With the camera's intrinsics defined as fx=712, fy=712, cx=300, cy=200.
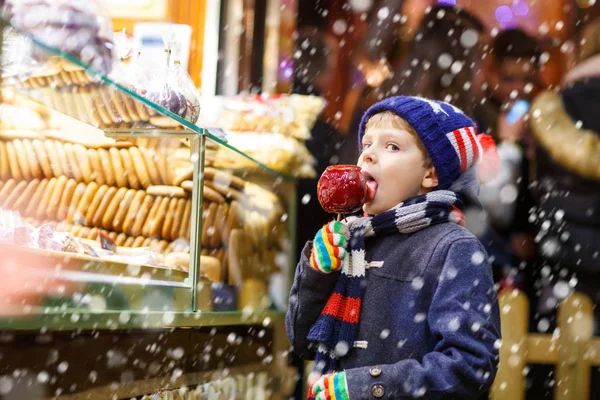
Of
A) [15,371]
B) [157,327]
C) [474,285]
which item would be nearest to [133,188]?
[157,327]

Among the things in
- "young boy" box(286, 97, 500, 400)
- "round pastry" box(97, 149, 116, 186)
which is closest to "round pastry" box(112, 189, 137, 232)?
"round pastry" box(97, 149, 116, 186)

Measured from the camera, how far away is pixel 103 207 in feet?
7.57

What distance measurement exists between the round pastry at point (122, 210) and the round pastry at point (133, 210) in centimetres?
1

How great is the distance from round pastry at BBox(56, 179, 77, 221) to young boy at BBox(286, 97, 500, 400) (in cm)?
75

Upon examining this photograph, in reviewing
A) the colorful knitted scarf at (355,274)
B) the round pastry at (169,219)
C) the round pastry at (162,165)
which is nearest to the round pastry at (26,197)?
the round pastry at (162,165)

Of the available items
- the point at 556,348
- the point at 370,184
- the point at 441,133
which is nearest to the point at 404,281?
the point at 370,184

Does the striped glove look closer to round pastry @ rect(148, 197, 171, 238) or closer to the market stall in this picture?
the market stall

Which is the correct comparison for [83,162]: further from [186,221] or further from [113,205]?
[186,221]

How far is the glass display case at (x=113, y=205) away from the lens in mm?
1640

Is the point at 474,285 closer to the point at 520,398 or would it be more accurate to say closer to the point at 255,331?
the point at 255,331

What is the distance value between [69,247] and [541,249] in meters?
2.68

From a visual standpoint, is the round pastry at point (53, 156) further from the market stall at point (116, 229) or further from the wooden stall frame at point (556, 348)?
the wooden stall frame at point (556, 348)

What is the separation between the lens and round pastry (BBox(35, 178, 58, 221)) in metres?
2.00

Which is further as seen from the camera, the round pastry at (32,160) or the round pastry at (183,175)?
the round pastry at (183,175)
